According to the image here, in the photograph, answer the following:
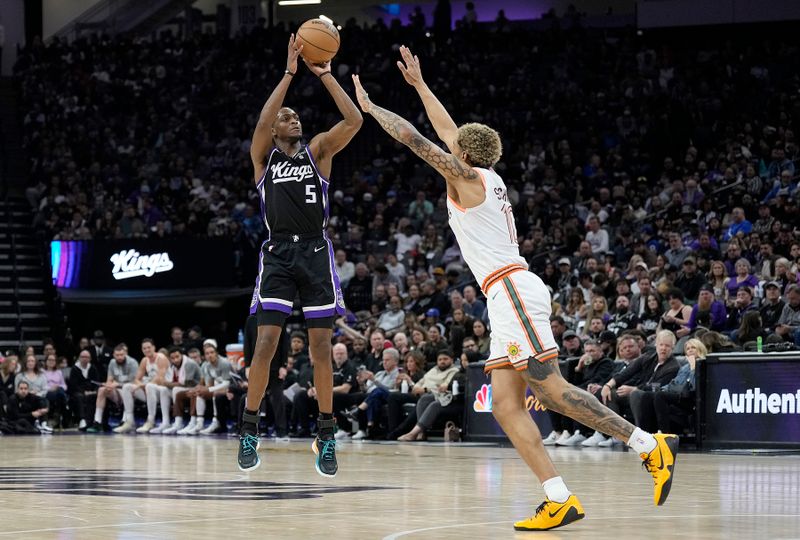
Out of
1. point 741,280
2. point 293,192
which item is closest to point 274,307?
point 293,192

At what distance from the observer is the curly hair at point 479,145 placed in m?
6.46

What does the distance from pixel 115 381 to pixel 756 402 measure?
36.5ft

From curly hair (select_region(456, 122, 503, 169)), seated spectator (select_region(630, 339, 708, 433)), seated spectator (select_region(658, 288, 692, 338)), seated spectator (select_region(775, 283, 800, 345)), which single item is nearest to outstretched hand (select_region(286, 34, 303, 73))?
curly hair (select_region(456, 122, 503, 169))

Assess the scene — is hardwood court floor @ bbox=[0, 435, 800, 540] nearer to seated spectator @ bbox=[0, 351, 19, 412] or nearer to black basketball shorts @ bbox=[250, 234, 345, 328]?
black basketball shorts @ bbox=[250, 234, 345, 328]

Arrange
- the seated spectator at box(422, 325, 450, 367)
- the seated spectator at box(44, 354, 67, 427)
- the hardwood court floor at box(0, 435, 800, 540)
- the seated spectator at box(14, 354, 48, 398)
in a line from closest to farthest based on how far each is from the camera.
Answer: the hardwood court floor at box(0, 435, 800, 540)
the seated spectator at box(422, 325, 450, 367)
the seated spectator at box(14, 354, 48, 398)
the seated spectator at box(44, 354, 67, 427)

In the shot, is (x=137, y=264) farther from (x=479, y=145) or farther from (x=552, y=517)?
(x=552, y=517)

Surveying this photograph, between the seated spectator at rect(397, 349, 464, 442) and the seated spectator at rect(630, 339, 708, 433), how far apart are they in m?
2.82

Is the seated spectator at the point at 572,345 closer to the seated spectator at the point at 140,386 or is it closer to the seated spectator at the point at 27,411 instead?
the seated spectator at the point at 140,386

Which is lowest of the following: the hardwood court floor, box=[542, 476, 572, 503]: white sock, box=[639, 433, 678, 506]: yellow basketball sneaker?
the hardwood court floor

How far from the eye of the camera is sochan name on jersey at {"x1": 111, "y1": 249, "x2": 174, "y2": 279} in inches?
987

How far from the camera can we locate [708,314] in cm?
1548

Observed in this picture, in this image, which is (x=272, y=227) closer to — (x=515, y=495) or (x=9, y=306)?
(x=515, y=495)

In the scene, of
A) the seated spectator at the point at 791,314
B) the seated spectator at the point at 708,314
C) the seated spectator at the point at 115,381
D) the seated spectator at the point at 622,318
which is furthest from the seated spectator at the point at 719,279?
the seated spectator at the point at 115,381

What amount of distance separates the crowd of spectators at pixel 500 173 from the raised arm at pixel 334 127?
22.1 feet
